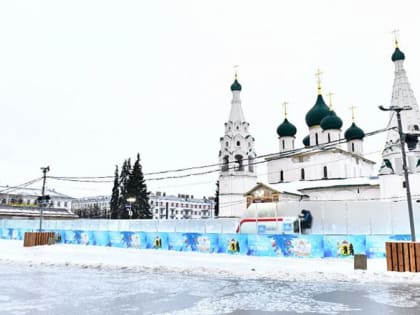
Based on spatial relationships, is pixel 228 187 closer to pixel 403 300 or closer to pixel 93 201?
pixel 403 300

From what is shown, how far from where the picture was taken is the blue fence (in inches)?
759

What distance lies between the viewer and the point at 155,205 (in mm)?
123625

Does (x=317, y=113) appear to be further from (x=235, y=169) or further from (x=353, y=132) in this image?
(x=235, y=169)

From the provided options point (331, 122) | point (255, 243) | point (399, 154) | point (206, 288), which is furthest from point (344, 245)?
point (331, 122)

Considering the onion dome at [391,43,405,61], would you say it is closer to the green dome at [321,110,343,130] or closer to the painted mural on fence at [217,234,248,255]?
the green dome at [321,110,343,130]

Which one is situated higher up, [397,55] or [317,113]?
[397,55]

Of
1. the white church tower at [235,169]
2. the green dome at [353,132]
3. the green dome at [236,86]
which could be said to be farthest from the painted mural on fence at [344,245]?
the green dome at [236,86]

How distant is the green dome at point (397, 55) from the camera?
41.7 metres

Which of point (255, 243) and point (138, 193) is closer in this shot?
point (255, 243)

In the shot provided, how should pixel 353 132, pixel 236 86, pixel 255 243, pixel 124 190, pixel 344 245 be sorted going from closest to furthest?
pixel 344 245, pixel 255 243, pixel 353 132, pixel 236 86, pixel 124 190

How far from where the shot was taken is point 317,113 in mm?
56094

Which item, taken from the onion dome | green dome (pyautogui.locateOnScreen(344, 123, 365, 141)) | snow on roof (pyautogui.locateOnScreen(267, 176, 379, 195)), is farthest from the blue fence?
green dome (pyautogui.locateOnScreen(344, 123, 365, 141))

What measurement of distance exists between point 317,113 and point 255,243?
38.8 m

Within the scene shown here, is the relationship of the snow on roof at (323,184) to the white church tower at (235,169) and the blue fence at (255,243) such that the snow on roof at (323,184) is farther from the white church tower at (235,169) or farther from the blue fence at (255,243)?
the blue fence at (255,243)
